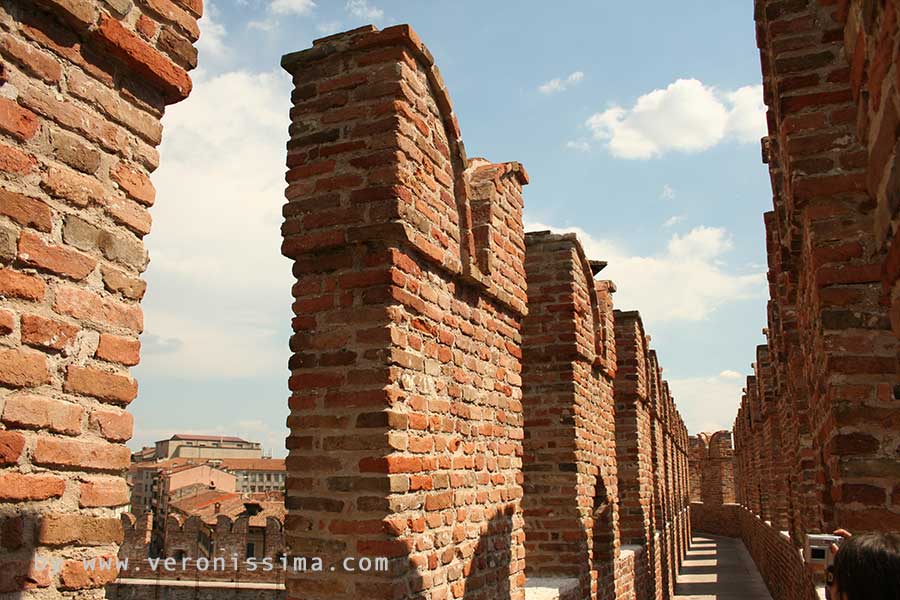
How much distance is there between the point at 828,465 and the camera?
3.72 meters

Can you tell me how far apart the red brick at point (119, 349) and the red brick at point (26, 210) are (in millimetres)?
379

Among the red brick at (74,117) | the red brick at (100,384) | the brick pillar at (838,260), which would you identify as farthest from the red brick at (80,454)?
the brick pillar at (838,260)

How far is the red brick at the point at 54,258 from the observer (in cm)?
201

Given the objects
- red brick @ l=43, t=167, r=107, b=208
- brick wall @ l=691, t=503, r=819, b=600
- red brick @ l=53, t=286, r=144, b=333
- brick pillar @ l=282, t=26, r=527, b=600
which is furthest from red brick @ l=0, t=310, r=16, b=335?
brick wall @ l=691, t=503, r=819, b=600

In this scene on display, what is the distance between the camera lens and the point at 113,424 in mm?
2229

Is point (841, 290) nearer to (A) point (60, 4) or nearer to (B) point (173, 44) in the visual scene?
(B) point (173, 44)

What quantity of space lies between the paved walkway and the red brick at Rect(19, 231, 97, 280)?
17095 millimetres

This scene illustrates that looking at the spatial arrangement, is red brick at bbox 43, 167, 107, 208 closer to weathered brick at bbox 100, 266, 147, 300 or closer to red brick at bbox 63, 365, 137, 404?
weathered brick at bbox 100, 266, 147, 300

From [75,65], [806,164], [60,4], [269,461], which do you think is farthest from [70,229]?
[269,461]

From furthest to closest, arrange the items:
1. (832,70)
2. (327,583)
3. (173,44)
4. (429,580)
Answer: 1. (832,70)
2. (429,580)
3. (327,583)
4. (173,44)

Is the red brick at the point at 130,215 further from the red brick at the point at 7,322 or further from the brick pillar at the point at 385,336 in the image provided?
the brick pillar at the point at 385,336

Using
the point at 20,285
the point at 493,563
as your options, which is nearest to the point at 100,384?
the point at 20,285

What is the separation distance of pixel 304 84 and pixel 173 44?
145 centimetres

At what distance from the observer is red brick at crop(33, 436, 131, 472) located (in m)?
1.99
